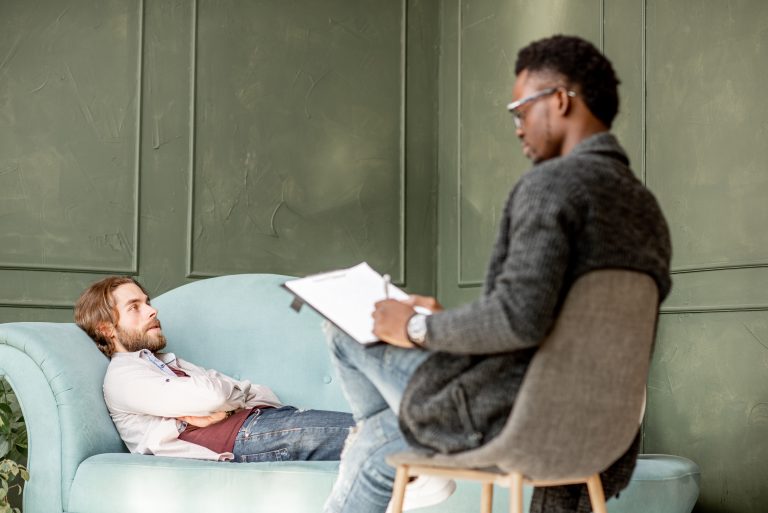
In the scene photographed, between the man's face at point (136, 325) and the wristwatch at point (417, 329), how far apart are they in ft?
4.84

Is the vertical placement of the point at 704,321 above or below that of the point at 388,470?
above

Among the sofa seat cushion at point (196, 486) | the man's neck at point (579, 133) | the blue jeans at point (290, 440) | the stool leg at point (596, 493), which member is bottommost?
the sofa seat cushion at point (196, 486)

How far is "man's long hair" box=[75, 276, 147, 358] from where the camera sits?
2705mm

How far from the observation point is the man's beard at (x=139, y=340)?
2.68 m

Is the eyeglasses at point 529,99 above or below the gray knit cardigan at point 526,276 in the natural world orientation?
above

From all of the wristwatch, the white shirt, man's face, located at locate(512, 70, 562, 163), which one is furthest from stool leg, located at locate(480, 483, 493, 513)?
the white shirt

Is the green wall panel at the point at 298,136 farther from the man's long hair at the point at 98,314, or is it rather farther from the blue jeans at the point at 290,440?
the blue jeans at the point at 290,440

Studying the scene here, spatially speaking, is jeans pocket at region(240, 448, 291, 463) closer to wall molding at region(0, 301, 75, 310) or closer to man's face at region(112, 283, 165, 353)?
man's face at region(112, 283, 165, 353)

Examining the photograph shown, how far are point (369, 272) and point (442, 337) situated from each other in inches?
12.1

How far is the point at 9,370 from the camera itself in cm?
241

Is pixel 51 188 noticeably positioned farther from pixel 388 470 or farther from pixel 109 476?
pixel 388 470

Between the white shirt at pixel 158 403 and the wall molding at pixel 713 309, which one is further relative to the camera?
the wall molding at pixel 713 309

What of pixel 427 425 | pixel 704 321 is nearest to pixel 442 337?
pixel 427 425

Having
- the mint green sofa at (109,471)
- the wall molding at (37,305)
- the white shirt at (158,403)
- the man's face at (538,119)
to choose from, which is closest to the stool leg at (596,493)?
the man's face at (538,119)
